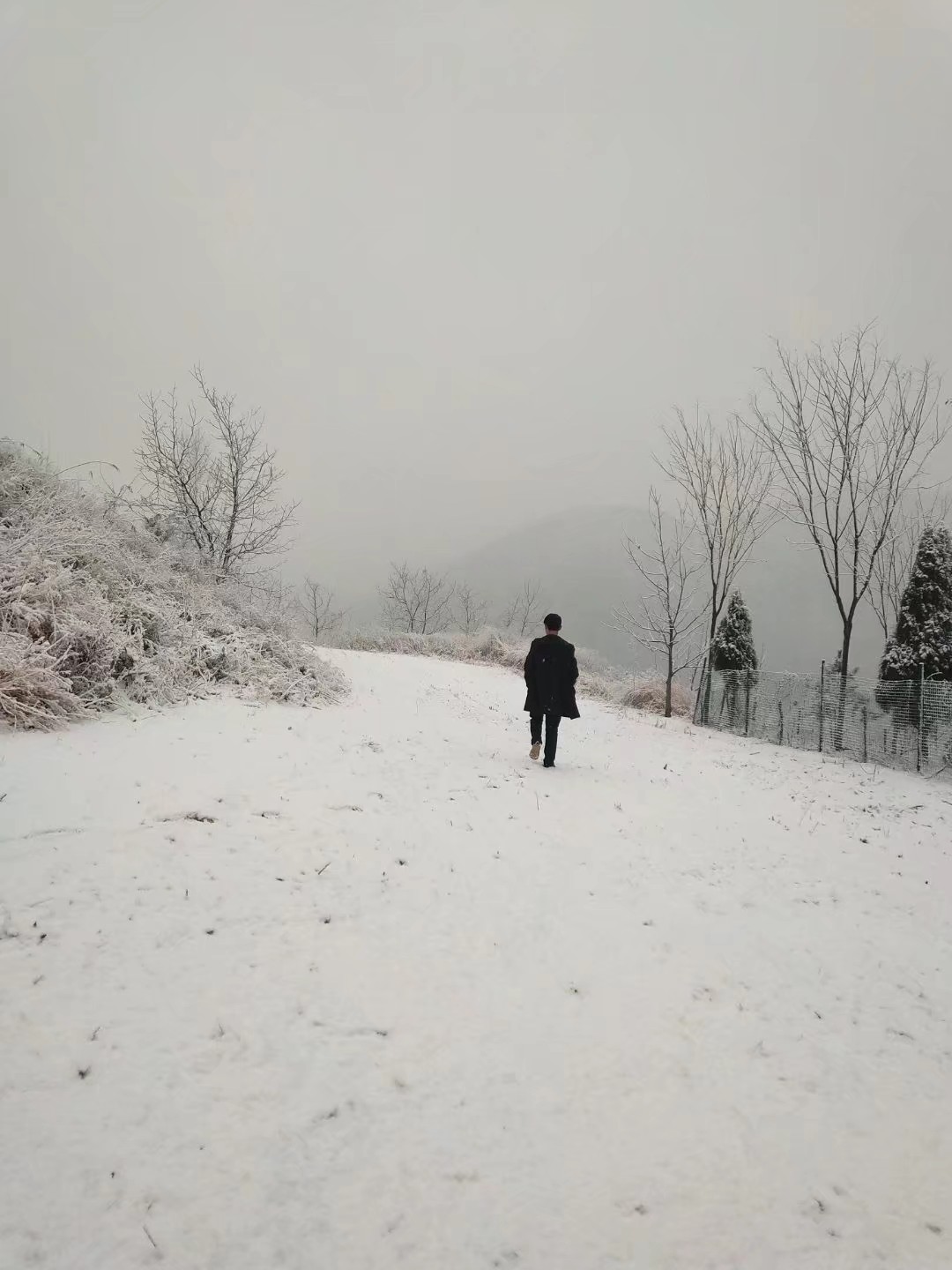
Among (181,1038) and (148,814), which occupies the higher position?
(148,814)

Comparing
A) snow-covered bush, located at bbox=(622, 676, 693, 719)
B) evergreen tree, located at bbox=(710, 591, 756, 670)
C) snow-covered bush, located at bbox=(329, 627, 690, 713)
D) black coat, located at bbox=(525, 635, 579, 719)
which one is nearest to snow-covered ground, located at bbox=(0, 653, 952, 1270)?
black coat, located at bbox=(525, 635, 579, 719)

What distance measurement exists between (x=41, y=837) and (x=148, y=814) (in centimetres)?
81

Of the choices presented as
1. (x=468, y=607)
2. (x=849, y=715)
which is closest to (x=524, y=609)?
(x=468, y=607)

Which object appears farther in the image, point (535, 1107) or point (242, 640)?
point (242, 640)

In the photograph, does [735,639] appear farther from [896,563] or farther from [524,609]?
[524,609]

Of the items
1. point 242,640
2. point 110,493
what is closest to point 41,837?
point 242,640

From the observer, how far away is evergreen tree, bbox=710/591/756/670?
22.2 meters

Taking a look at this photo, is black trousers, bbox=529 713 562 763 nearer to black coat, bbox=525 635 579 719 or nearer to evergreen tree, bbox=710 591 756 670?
black coat, bbox=525 635 579 719

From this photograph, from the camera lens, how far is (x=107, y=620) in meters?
8.17

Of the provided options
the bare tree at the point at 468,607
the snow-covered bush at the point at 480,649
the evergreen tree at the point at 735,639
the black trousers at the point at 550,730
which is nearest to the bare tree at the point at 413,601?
the bare tree at the point at 468,607

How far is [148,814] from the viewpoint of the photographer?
17.3 ft

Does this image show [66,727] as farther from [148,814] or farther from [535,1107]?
[535,1107]

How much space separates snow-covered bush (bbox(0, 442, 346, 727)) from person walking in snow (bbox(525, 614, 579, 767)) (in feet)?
14.0

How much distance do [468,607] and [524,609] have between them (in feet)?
16.2
